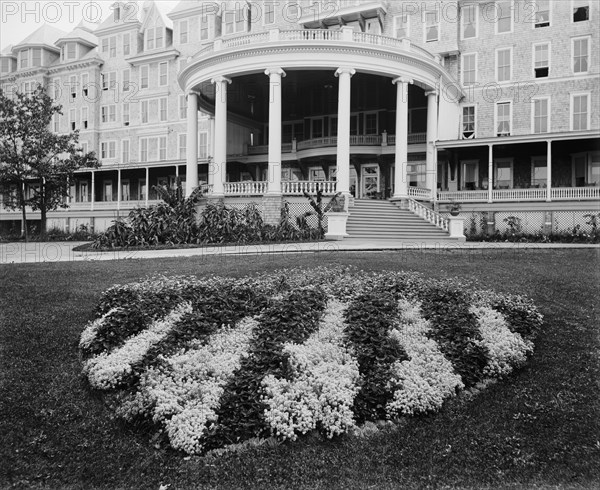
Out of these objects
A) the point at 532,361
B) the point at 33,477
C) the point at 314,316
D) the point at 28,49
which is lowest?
the point at 33,477

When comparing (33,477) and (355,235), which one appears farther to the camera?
(355,235)

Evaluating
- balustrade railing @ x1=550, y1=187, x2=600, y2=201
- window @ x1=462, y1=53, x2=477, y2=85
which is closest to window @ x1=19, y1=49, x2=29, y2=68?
window @ x1=462, y1=53, x2=477, y2=85

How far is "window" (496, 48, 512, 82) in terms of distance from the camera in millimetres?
28578

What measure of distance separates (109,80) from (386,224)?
3018 cm

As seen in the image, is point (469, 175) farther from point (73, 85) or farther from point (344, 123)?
point (73, 85)

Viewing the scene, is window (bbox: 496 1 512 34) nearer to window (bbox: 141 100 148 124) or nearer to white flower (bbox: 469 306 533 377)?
window (bbox: 141 100 148 124)

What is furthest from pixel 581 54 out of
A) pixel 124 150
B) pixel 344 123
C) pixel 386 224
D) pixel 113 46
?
pixel 113 46

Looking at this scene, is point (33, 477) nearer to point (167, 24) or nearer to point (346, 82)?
point (346, 82)

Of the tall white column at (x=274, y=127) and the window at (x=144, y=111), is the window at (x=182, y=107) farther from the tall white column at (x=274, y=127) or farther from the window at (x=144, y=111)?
the tall white column at (x=274, y=127)

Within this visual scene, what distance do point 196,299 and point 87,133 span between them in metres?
38.8

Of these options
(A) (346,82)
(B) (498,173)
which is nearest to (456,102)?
(B) (498,173)

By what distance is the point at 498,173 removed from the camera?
93.7ft

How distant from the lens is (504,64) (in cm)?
2870

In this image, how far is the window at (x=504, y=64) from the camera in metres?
28.6
